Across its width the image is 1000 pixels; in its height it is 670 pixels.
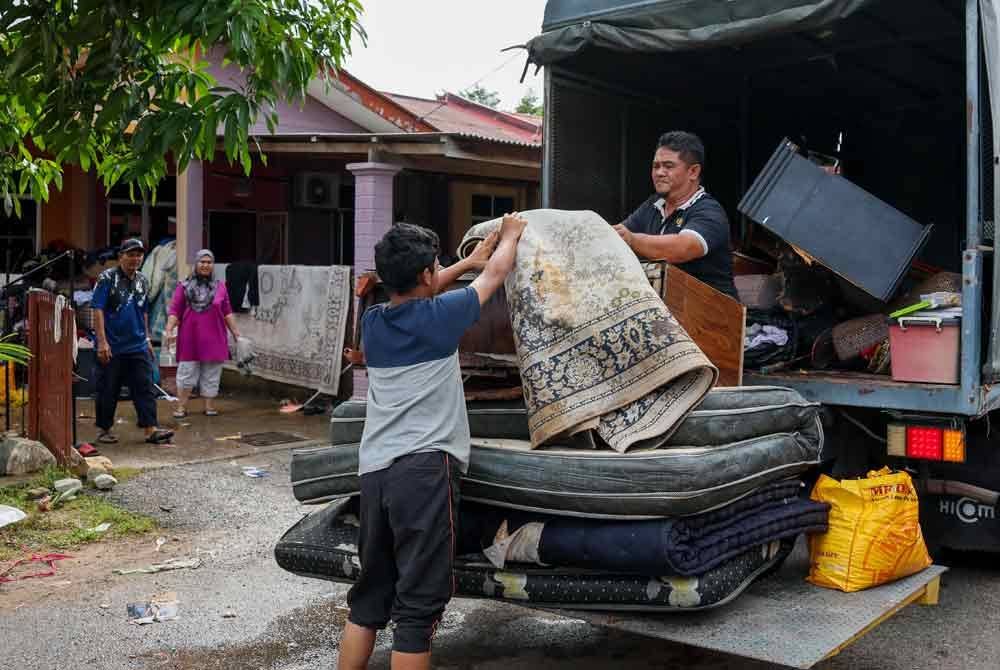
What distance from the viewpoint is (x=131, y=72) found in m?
4.20

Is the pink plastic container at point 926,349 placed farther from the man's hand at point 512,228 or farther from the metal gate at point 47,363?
the metal gate at point 47,363

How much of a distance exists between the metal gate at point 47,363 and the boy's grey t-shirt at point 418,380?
4708 millimetres

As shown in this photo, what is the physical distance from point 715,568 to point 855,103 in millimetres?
5214

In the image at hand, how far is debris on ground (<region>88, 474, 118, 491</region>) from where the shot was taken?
7297 millimetres

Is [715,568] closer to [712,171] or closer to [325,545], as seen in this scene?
[325,545]

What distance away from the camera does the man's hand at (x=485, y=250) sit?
12.5 feet

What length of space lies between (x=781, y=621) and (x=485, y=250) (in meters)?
1.59

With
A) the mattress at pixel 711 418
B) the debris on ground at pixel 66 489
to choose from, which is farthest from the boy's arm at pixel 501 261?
the debris on ground at pixel 66 489

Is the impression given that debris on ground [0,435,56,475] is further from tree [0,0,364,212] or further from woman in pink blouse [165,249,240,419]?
tree [0,0,364,212]

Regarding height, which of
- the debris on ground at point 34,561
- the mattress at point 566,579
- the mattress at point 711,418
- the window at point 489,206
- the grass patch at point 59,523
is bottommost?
the debris on ground at point 34,561

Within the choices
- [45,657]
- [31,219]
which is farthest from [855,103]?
[31,219]

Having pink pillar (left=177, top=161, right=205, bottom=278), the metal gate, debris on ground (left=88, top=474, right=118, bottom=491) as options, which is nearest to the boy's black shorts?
debris on ground (left=88, top=474, right=118, bottom=491)

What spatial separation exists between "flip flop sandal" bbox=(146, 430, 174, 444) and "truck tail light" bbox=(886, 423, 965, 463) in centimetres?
619

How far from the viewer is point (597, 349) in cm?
367
